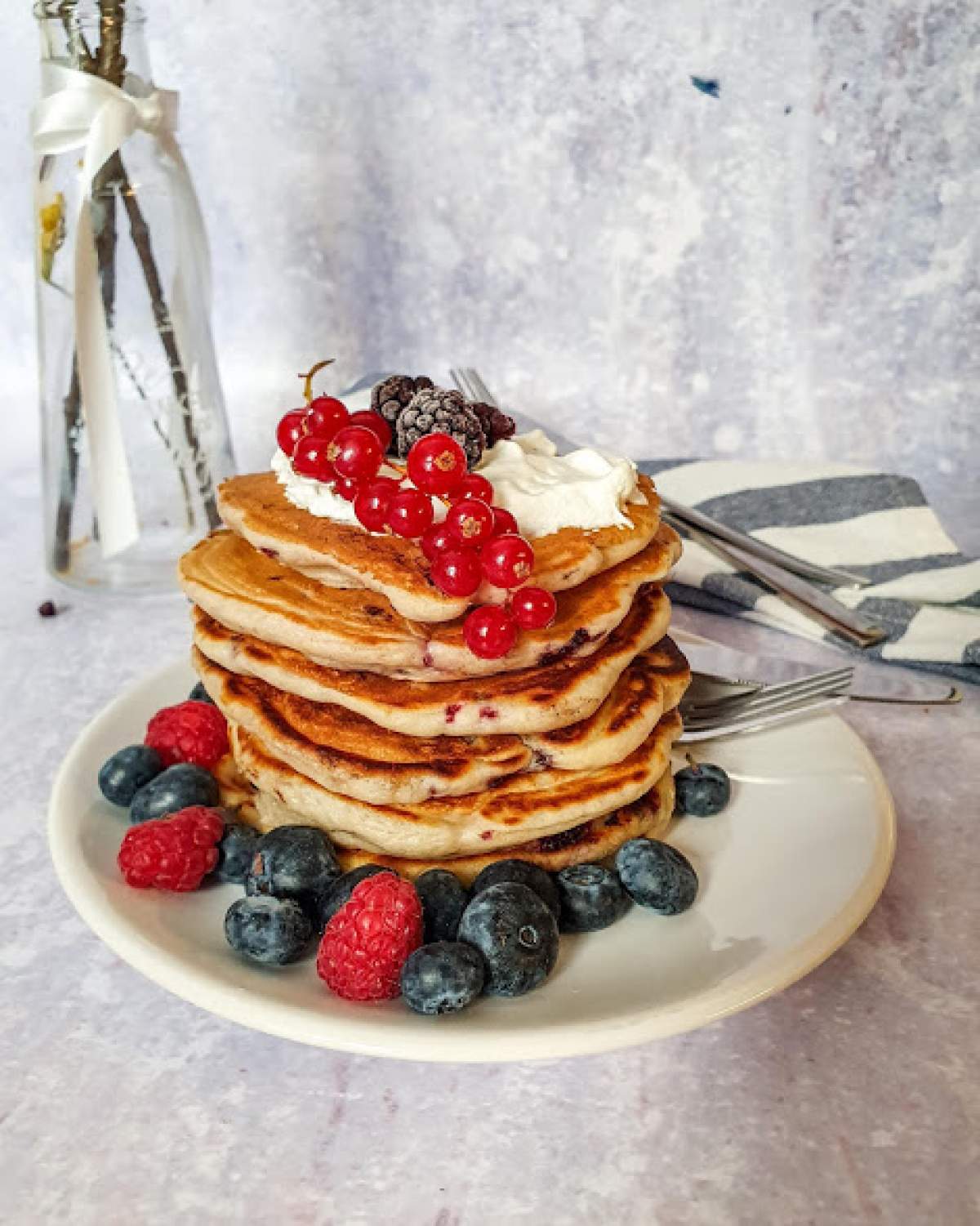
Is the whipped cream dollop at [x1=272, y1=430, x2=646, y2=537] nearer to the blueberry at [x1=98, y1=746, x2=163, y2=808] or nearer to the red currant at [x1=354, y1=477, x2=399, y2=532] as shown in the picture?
the red currant at [x1=354, y1=477, x2=399, y2=532]

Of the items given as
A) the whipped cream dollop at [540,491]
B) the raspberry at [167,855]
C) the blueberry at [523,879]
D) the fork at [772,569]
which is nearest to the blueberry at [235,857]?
the raspberry at [167,855]

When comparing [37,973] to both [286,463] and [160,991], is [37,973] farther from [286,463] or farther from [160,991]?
[286,463]

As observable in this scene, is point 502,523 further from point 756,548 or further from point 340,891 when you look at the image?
point 756,548

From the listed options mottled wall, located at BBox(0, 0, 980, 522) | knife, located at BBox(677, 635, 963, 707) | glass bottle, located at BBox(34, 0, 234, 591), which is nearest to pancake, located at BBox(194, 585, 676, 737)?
knife, located at BBox(677, 635, 963, 707)

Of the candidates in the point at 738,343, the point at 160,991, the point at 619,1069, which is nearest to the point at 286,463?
the point at 160,991

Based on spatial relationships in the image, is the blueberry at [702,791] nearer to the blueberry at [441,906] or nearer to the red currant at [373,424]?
the blueberry at [441,906]
